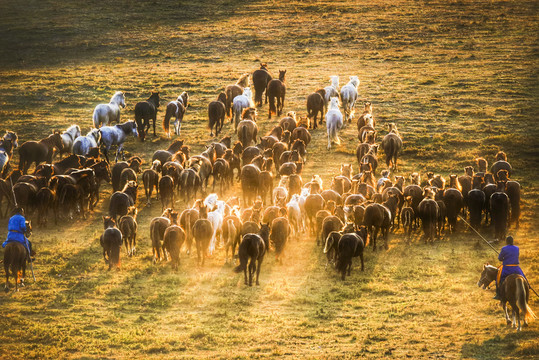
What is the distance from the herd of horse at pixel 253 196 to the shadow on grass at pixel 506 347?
56cm

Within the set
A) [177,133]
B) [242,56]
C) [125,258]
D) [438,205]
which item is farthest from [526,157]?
[242,56]

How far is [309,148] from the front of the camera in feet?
94.5

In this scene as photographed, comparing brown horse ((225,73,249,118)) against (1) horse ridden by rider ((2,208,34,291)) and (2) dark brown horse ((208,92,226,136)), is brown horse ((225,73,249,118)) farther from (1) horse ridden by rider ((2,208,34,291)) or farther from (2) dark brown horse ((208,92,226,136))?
(1) horse ridden by rider ((2,208,34,291))

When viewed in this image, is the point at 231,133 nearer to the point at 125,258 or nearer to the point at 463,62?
the point at 125,258

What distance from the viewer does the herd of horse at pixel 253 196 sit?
1839 centimetres

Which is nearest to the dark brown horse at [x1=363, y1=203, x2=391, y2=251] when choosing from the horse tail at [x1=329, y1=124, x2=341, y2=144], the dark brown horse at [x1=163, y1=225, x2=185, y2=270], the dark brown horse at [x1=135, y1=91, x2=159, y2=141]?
the dark brown horse at [x1=163, y1=225, x2=185, y2=270]

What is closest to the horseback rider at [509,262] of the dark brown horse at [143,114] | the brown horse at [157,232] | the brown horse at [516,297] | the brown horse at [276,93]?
the brown horse at [516,297]

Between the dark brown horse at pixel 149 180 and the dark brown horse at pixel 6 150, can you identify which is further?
the dark brown horse at pixel 6 150

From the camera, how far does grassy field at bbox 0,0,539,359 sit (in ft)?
48.5

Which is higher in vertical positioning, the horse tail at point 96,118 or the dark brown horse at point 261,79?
the dark brown horse at point 261,79

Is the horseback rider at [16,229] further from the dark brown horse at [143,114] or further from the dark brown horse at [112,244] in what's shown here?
the dark brown horse at [143,114]

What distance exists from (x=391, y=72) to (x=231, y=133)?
572 inches

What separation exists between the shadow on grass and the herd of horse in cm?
56

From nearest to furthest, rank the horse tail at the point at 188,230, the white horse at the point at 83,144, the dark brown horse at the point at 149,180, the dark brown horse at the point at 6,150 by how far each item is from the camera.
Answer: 1. the horse tail at the point at 188,230
2. the dark brown horse at the point at 149,180
3. the dark brown horse at the point at 6,150
4. the white horse at the point at 83,144
